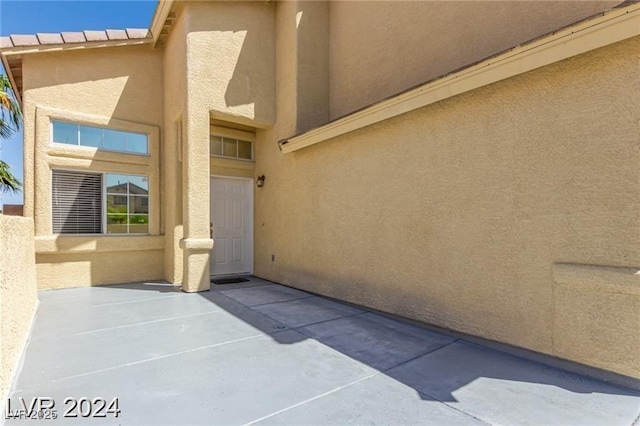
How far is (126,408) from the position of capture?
8.89 feet

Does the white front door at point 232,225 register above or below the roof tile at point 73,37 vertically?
below

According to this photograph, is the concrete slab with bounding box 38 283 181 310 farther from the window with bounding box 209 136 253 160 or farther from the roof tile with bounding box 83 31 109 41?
the roof tile with bounding box 83 31 109 41

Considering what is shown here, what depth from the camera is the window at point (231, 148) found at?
28.7 ft

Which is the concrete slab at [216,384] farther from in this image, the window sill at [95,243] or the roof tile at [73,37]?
the roof tile at [73,37]

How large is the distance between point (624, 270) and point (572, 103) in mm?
1841

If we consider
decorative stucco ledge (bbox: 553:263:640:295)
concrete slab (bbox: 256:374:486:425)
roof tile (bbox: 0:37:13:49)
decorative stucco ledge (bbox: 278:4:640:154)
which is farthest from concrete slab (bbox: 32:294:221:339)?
roof tile (bbox: 0:37:13:49)

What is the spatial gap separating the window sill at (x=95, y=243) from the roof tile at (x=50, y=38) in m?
4.43

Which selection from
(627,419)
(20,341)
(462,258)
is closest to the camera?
(627,419)

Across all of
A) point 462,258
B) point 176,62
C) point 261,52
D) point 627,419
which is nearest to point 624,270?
point 627,419

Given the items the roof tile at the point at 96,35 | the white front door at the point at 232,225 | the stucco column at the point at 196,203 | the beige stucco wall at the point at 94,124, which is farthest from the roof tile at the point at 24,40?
the white front door at the point at 232,225

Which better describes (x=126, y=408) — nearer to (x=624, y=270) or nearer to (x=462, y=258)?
(x=462, y=258)

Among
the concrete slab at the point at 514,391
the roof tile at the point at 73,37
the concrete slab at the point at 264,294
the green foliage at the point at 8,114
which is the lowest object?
the concrete slab at the point at 264,294

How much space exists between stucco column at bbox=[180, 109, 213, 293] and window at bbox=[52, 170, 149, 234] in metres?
2.10

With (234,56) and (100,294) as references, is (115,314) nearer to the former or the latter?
(100,294)
